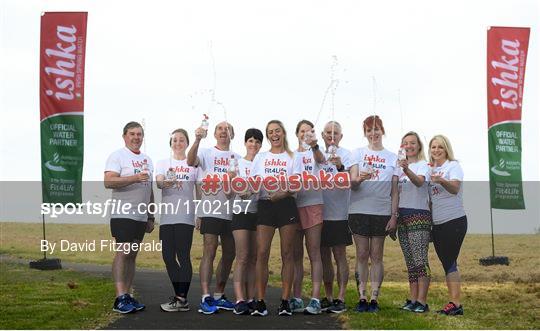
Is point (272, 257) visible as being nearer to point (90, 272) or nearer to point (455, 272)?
point (90, 272)

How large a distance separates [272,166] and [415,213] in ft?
6.52

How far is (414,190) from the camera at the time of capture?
9.48 m

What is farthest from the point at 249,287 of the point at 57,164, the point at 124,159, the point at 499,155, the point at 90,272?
the point at 499,155

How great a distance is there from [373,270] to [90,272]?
431 inches

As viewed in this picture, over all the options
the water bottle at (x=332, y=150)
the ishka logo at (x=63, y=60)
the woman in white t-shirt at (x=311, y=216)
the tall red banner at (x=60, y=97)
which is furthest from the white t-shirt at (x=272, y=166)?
the ishka logo at (x=63, y=60)

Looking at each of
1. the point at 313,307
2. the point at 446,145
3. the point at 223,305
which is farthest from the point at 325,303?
the point at 446,145

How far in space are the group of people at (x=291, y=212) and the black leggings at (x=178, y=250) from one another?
12mm

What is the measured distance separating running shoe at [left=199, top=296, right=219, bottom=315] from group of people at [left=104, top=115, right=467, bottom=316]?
0.01m

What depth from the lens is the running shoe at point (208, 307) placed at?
914 centimetres

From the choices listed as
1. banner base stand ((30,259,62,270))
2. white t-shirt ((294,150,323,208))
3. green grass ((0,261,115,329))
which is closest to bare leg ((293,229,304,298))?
white t-shirt ((294,150,323,208))

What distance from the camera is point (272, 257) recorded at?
2612 cm

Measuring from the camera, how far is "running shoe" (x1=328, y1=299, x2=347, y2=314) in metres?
9.37

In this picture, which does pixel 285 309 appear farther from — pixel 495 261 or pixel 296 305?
pixel 495 261

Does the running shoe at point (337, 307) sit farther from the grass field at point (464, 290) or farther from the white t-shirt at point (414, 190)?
the white t-shirt at point (414, 190)
